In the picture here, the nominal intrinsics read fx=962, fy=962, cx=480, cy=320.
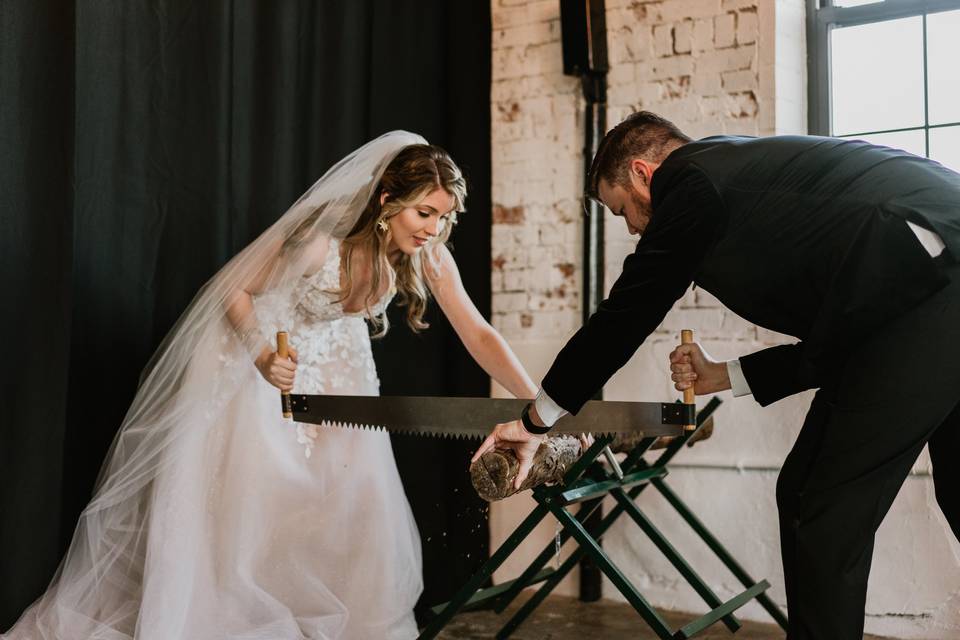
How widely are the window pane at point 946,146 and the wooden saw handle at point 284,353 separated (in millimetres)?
2381

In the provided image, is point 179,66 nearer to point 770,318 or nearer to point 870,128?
point 770,318

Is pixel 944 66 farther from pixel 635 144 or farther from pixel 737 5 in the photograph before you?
pixel 635 144

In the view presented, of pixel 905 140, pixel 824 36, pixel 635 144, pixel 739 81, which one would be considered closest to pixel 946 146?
pixel 905 140

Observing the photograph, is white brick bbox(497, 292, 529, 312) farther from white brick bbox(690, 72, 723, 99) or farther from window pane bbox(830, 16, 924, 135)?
window pane bbox(830, 16, 924, 135)

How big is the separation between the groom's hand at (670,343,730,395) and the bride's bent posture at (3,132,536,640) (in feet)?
2.46

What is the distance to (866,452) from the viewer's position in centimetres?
177

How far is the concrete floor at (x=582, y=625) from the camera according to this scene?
3164mm

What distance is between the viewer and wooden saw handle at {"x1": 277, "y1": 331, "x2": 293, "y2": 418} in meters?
2.48

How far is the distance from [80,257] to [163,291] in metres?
0.29

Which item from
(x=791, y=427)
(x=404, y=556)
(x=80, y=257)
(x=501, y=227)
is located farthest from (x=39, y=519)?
(x=791, y=427)

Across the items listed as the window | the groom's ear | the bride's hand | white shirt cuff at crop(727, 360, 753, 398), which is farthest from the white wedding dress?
the window

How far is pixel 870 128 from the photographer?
3545 millimetres

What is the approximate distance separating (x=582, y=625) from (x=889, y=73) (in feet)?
7.49

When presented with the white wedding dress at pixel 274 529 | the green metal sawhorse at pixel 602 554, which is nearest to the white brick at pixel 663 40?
the green metal sawhorse at pixel 602 554
